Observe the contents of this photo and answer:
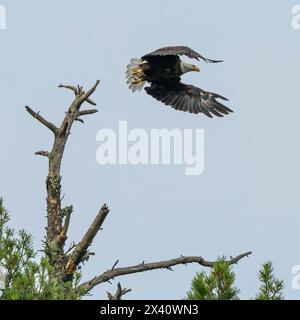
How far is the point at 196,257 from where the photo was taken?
1280 centimetres

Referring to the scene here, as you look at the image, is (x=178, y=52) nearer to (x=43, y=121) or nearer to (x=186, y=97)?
(x=186, y=97)

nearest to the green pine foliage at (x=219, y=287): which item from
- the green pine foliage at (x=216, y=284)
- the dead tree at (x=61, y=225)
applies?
the green pine foliage at (x=216, y=284)

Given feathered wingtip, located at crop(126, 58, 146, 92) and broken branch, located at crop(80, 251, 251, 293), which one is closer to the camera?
broken branch, located at crop(80, 251, 251, 293)

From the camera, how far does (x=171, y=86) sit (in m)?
18.8

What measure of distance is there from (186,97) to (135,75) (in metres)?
1.05

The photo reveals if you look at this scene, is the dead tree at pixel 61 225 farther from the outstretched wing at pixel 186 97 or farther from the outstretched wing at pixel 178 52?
the outstretched wing at pixel 186 97

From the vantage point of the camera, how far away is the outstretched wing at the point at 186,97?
60.5ft

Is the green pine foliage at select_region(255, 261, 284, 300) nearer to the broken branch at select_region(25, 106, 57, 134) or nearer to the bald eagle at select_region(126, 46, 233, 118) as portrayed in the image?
the broken branch at select_region(25, 106, 57, 134)

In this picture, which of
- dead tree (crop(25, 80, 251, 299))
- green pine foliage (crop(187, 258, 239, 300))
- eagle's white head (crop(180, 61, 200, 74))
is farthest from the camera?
eagle's white head (crop(180, 61, 200, 74))

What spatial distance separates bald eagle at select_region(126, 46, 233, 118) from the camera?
1831 cm

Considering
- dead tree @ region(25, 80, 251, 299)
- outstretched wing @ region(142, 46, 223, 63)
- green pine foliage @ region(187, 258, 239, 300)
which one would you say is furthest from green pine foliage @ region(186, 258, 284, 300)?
outstretched wing @ region(142, 46, 223, 63)
